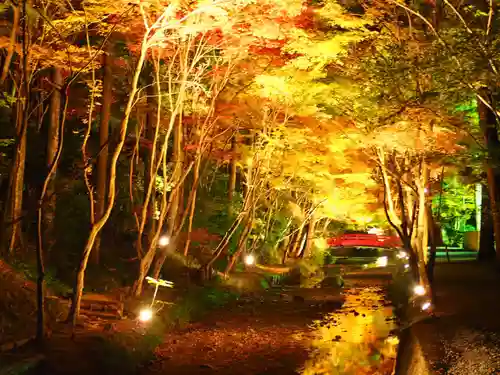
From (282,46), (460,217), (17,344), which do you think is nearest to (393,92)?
(282,46)

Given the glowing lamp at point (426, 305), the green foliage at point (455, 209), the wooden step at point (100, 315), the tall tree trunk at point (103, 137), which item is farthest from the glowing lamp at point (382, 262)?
the wooden step at point (100, 315)

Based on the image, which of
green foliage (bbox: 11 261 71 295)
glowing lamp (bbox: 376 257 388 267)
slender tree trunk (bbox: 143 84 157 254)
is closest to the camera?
green foliage (bbox: 11 261 71 295)

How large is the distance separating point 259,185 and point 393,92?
9690mm

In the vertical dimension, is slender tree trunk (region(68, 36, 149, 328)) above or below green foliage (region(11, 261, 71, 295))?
above

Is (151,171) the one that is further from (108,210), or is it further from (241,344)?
(241,344)

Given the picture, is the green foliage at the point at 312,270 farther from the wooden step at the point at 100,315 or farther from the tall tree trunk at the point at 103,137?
the wooden step at the point at 100,315

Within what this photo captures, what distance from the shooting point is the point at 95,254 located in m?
18.9

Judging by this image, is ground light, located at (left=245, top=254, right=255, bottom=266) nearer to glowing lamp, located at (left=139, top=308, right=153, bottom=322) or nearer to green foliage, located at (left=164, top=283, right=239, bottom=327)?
green foliage, located at (left=164, top=283, right=239, bottom=327)

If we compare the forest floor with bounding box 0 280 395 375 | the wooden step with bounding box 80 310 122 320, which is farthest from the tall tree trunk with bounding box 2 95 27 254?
the forest floor with bounding box 0 280 395 375

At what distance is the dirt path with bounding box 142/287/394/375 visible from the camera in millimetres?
11953

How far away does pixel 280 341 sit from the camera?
14617 millimetres

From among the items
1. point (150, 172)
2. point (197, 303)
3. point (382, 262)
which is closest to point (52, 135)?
point (150, 172)

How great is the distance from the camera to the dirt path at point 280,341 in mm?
11953

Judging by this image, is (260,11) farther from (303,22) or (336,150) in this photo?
(336,150)
